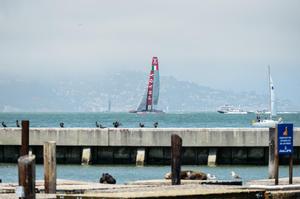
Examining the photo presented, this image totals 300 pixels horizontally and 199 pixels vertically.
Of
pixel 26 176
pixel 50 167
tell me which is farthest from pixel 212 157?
pixel 26 176

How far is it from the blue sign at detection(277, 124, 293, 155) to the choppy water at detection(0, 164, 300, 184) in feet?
50.4

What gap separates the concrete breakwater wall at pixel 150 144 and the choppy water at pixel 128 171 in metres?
1.26

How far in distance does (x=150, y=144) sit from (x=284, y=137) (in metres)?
25.2

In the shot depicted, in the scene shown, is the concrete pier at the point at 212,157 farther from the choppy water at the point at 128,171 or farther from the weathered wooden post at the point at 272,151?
the weathered wooden post at the point at 272,151

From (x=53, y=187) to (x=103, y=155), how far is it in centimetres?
2789

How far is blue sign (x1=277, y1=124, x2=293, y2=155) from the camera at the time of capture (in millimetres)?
25281

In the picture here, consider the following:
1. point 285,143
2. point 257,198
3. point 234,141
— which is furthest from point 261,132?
point 257,198

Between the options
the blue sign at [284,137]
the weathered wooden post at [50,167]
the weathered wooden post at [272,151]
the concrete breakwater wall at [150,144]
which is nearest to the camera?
the weathered wooden post at [50,167]

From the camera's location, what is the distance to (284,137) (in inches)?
1000

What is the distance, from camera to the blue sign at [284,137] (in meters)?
25.3

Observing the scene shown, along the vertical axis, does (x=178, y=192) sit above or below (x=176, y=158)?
below

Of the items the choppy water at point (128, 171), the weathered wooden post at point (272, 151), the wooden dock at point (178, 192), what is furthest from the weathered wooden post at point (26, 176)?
the choppy water at point (128, 171)

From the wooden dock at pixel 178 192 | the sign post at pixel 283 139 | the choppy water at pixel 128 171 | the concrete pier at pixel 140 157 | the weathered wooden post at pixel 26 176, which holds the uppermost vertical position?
the sign post at pixel 283 139

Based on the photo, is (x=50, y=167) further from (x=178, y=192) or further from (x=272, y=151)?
(x=272, y=151)
